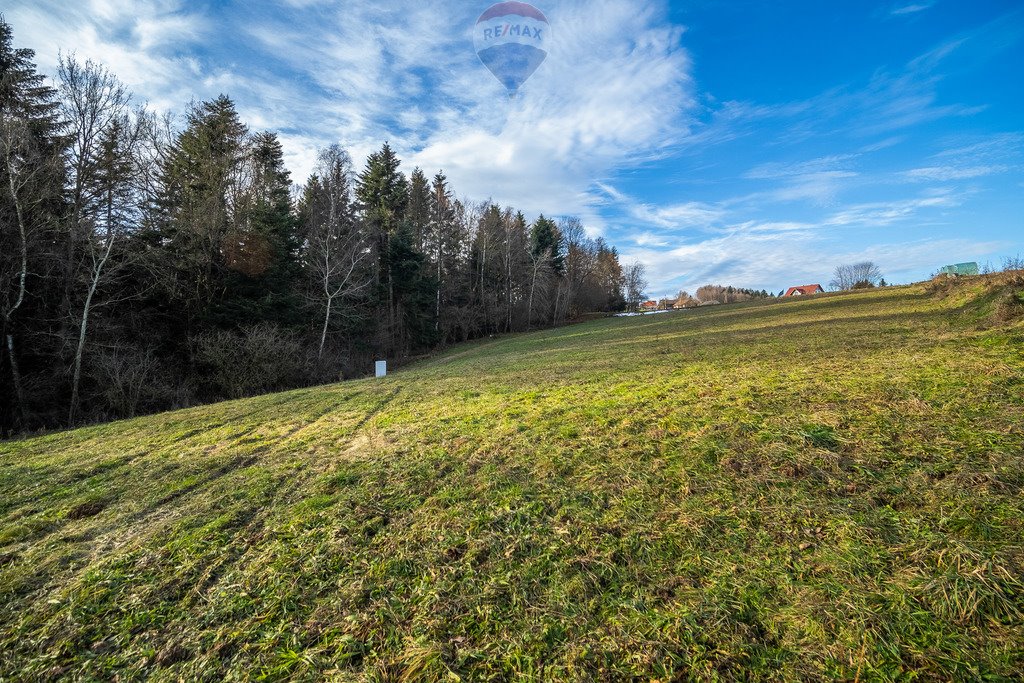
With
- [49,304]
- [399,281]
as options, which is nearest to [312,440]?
[49,304]

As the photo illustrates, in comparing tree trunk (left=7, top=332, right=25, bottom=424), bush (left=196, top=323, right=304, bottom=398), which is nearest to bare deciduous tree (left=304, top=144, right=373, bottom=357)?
bush (left=196, top=323, right=304, bottom=398)

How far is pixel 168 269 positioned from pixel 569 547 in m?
22.3

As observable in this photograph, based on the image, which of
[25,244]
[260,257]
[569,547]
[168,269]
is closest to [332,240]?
[260,257]

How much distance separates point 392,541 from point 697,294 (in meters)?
95.3

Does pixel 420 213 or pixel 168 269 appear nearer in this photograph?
pixel 168 269

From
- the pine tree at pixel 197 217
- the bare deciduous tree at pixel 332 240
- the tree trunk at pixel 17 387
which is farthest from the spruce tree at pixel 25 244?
the bare deciduous tree at pixel 332 240

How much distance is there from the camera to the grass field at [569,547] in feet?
6.93

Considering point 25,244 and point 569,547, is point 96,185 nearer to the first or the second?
point 25,244

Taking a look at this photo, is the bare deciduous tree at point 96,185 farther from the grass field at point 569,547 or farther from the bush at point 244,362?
the grass field at point 569,547

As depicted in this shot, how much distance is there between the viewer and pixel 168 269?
17.8 metres

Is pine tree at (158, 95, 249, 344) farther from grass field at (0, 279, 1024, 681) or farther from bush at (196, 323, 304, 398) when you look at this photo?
grass field at (0, 279, 1024, 681)

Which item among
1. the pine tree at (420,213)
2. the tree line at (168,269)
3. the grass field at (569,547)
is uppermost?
the pine tree at (420,213)

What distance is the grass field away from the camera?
2.11m

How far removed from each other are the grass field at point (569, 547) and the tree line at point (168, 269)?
11.5 metres
